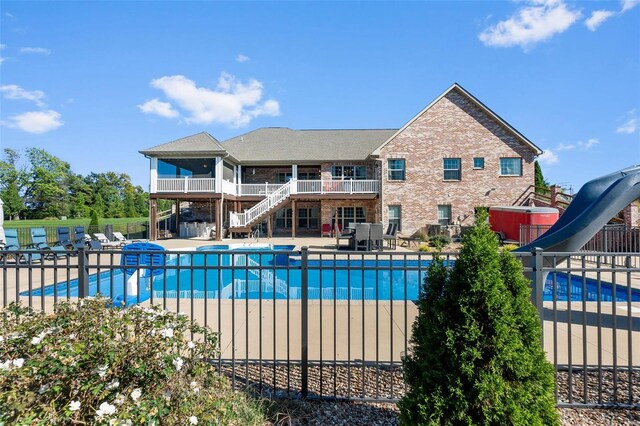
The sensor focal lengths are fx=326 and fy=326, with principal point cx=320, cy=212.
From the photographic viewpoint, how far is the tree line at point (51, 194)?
5578cm

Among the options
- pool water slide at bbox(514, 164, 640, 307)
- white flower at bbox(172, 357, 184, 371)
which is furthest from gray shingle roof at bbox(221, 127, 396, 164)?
white flower at bbox(172, 357, 184, 371)

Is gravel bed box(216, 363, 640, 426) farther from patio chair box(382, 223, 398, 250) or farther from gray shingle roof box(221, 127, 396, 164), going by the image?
gray shingle roof box(221, 127, 396, 164)

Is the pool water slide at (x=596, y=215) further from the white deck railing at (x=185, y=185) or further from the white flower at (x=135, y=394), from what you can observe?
the white deck railing at (x=185, y=185)

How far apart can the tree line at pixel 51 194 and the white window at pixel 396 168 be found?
161 feet

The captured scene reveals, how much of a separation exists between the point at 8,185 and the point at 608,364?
3240 inches

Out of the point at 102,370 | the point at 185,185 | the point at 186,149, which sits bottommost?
the point at 102,370

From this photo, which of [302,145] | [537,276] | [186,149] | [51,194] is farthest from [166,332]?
[51,194]

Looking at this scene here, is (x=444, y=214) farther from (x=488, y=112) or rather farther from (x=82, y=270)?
(x=82, y=270)

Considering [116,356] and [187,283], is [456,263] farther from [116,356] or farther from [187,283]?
[187,283]

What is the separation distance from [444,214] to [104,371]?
23.5m

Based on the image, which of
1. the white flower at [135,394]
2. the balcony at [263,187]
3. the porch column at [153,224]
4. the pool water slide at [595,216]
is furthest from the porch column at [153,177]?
the white flower at [135,394]

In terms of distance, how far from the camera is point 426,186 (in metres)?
23.2

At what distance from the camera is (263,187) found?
25.0m

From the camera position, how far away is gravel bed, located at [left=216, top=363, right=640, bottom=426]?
3.16 m
